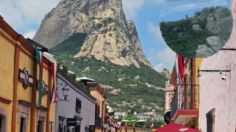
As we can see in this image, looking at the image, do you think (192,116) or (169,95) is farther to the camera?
(169,95)

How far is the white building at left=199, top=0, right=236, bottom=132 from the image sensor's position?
40.7ft

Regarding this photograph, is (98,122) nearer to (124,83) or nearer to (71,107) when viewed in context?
(71,107)

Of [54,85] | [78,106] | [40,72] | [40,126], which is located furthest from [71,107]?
[40,72]

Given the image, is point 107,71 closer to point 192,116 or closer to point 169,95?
point 169,95

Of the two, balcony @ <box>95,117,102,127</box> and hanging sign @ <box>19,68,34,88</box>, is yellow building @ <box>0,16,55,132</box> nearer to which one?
hanging sign @ <box>19,68,34,88</box>

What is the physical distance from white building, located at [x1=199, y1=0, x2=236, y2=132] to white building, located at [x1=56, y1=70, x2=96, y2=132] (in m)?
13.9

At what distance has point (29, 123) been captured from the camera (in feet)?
76.4

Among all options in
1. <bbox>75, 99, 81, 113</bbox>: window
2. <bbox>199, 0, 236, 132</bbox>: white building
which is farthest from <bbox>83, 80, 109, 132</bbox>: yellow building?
<bbox>199, 0, 236, 132</bbox>: white building

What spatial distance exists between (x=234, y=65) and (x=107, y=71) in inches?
5854

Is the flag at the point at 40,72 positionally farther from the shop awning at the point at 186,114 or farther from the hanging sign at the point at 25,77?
the shop awning at the point at 186,114

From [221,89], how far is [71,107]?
21.8m

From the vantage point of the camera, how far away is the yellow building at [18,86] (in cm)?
1867

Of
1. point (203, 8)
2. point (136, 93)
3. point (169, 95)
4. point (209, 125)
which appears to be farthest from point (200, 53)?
point (136, 93)

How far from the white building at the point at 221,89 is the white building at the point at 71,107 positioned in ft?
45.7
